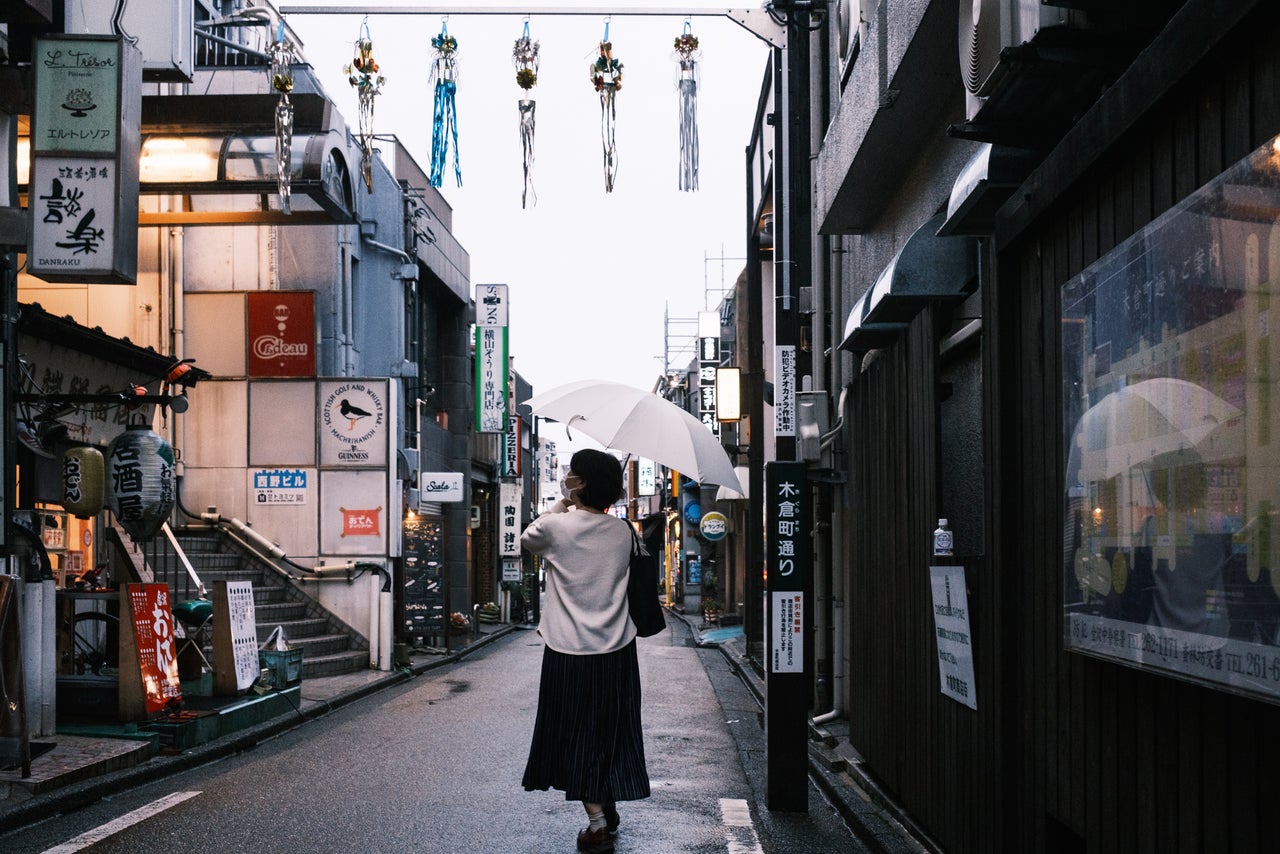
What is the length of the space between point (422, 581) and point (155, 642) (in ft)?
41.1

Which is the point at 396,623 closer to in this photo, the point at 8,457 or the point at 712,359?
the point at 8,457

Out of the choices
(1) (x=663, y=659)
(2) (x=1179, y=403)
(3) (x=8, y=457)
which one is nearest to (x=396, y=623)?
(1) (x=663, y=659)

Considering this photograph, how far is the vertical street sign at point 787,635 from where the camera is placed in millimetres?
8266

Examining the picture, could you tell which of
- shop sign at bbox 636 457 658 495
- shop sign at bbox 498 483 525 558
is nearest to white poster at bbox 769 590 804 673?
shop sign at bbox 498 483 525 558

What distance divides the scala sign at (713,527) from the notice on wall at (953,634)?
35251mm

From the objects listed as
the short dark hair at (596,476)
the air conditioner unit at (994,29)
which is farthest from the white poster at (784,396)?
the air conditioner unit at (994,29)

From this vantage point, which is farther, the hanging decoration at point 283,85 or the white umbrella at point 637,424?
the hanging decoration at point 283,85

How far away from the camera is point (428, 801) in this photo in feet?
28.9

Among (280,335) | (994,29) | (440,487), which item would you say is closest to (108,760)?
(994,29)

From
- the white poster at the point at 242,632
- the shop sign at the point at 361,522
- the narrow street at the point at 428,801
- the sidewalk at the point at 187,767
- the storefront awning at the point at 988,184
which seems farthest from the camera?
the shop sign at the point at 361,522

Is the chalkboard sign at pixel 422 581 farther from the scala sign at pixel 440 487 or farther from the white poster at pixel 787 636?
the white poster at pixel 787 636

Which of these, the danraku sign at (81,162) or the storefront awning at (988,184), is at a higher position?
the danraku sign at (81,162)

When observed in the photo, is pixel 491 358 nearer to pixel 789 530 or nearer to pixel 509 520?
pixel 509 520

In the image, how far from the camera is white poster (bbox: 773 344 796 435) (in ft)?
28.3
